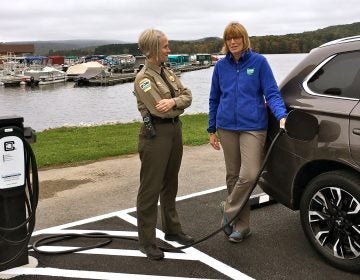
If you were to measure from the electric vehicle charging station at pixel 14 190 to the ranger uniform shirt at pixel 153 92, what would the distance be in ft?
3.29

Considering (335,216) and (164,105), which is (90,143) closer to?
(164,105)

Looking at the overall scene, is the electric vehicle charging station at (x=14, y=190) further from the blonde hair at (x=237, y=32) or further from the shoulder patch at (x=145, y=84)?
the blonde hair at (x=237, y=32)

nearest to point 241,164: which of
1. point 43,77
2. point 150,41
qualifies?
point 150,41

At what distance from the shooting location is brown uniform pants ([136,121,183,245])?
13.2ft

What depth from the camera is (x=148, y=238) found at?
13.9ft

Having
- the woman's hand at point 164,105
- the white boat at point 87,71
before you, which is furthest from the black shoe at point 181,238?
the white boat at point 87,71

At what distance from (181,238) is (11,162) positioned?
172 centimetres

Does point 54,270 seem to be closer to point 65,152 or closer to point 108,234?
point 108,234

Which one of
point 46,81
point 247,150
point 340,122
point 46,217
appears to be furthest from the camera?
point 46,81

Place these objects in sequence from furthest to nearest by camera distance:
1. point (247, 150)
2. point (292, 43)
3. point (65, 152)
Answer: point (292, 43)
point (65, 152)
point (247, 150)

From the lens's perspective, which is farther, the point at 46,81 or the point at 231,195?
the point at 46,81

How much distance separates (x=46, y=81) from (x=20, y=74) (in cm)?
740

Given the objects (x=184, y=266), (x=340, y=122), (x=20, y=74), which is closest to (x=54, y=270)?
(x=184, y=266)

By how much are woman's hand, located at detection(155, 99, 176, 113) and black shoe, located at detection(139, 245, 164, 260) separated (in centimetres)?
126
